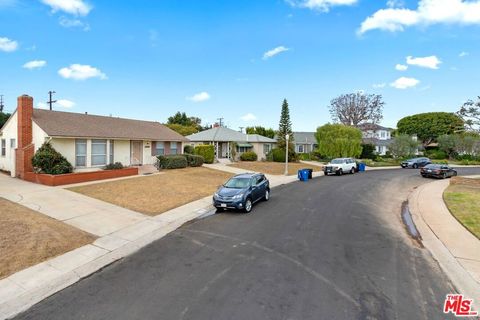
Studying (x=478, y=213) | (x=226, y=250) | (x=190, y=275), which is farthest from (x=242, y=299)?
(x=478, y=213)

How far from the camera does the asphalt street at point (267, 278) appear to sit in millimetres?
5000

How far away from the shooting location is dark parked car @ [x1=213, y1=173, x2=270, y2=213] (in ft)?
40.1

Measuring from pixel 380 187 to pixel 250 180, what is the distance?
38.9ft

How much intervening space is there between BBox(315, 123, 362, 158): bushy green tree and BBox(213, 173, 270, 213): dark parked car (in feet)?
91.2

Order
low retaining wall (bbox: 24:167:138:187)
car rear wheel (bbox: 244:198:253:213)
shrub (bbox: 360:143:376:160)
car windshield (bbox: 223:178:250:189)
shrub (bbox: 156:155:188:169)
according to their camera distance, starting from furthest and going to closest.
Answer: shrub (bbox: 360:143:376:160) → shrub (bbox: 156:155:188:169) → low retaining wall (bbox: 24:167:138:187) → car windshield (bbox: 223:178:250:189) → car rear wheel (bbox: 244:198:253:213)

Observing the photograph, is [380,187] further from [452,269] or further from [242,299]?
[242,299]

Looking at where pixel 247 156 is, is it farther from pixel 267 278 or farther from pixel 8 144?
pixel 267 278

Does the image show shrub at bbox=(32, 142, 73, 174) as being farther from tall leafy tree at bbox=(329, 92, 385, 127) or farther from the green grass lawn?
tall leafy tree at bbox=(329, 92, 385, 127)

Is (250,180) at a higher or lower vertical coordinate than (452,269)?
higher

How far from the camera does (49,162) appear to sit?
703 inches

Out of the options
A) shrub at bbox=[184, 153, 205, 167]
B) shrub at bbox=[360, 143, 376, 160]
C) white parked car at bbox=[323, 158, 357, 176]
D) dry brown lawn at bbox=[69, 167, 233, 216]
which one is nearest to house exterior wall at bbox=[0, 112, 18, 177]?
dry brown lawn at bbox=[69, 167, 233, 216]

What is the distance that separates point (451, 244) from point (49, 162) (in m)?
21.6

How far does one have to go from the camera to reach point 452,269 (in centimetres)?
689

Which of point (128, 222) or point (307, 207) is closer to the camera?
point (128, 222)
